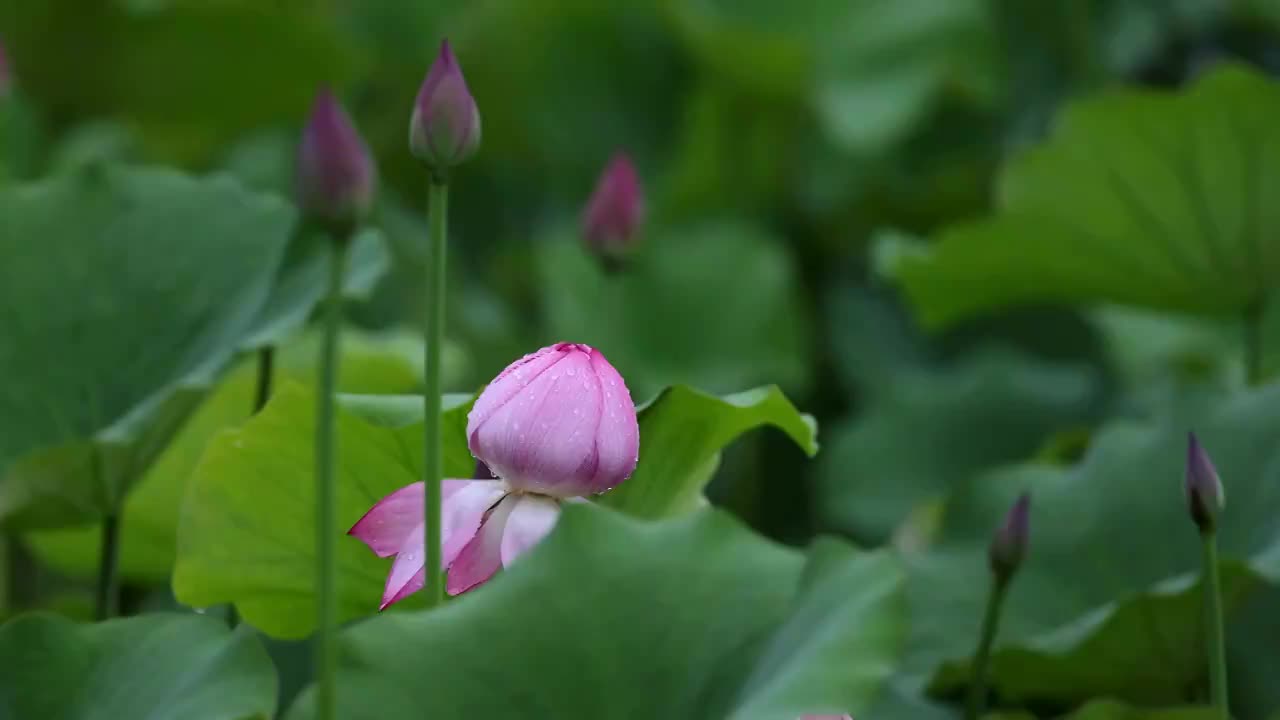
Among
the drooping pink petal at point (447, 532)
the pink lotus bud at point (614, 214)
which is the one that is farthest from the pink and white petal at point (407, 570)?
the pink lotus bud at point (614, 214)

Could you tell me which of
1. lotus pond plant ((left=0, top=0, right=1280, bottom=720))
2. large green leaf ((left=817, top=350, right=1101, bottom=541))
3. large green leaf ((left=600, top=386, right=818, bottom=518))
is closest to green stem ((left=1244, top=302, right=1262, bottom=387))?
lotus pond plant ((left=0, top=0, right=1280, bottom=720))

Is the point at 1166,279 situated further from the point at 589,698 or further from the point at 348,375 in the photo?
the point at 589,698

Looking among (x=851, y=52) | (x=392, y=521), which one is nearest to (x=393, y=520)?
(x=392, y=521)

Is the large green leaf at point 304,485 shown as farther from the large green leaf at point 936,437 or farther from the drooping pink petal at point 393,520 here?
the large green leaf at point 936,437

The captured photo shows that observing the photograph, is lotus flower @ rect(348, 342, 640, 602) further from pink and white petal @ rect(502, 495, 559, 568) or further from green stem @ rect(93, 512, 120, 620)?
green stem @ rect(93, 512, 120, 620)

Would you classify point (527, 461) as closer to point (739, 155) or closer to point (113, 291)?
point (113, 291)
